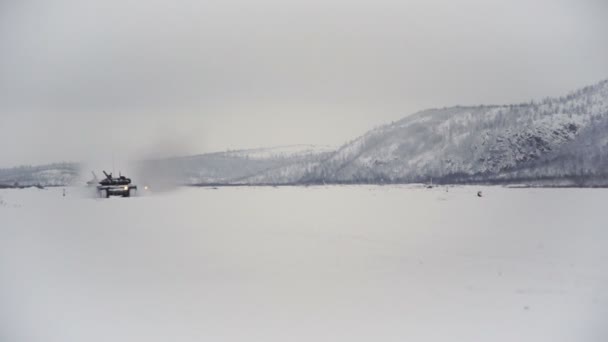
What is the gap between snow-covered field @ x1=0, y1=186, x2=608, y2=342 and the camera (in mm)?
8695

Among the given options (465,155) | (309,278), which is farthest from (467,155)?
(309,278)

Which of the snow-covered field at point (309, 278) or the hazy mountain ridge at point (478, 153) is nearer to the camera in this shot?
the snow-covered field at point (309, 278)

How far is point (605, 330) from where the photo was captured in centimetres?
884

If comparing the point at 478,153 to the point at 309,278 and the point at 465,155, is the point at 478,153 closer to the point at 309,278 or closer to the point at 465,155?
the point at 465,155

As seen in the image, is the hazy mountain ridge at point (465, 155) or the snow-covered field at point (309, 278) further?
the hazy mountain ridge at point (465, 155)

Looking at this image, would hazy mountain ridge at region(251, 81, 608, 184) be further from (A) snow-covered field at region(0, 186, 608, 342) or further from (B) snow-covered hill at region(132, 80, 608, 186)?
(A) snow-covered field at region(0, 186, 608, 342)

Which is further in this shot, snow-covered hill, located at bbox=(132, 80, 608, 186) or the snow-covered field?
snow-covered hill, located at bbox=(132, 80, 608, 186)

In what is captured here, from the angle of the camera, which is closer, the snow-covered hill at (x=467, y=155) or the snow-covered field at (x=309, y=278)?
the snow-covered field at (x=309, y=278)

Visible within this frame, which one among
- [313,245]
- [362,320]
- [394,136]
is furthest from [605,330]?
[394,136]

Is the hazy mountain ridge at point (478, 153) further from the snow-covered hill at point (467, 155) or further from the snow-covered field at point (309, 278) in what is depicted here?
the snow-covered field at point (309, 278)

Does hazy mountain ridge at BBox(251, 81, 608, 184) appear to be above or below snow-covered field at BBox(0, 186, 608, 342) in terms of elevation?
above

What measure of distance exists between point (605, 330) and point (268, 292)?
239 inches

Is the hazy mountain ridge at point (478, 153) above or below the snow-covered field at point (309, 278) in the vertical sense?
Answer: above

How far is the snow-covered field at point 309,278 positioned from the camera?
8.70 meters
